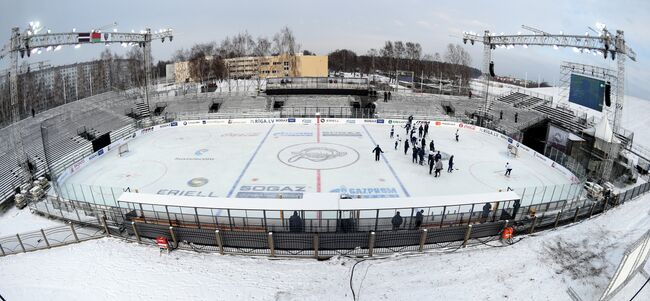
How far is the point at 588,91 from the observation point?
96.6 feet

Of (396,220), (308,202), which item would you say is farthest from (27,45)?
(396,220)

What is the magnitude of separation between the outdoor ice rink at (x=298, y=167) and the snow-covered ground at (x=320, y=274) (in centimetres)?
416

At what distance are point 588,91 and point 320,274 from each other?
30.4 metres

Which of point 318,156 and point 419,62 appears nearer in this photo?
point 318,156

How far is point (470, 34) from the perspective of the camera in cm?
3631

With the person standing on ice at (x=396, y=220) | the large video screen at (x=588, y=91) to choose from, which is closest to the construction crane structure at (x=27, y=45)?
the person standing on ice at (x=396, y=220)

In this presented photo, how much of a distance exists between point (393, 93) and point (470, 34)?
13.6 metres

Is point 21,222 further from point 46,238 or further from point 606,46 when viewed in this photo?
point 606,46

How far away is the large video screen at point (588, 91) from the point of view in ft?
93.0

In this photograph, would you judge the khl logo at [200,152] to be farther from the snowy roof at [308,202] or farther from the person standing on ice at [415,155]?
the person standing on ice at [415,155]

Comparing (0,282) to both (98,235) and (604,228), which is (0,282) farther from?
(604,228)

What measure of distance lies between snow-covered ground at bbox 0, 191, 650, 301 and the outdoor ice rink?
13.7 feet

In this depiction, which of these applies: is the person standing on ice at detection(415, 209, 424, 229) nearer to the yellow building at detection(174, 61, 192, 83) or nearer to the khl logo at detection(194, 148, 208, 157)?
→ the khl logo at detection(194, 148, 208, 157)

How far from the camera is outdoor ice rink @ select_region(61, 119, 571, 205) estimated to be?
17938mm
